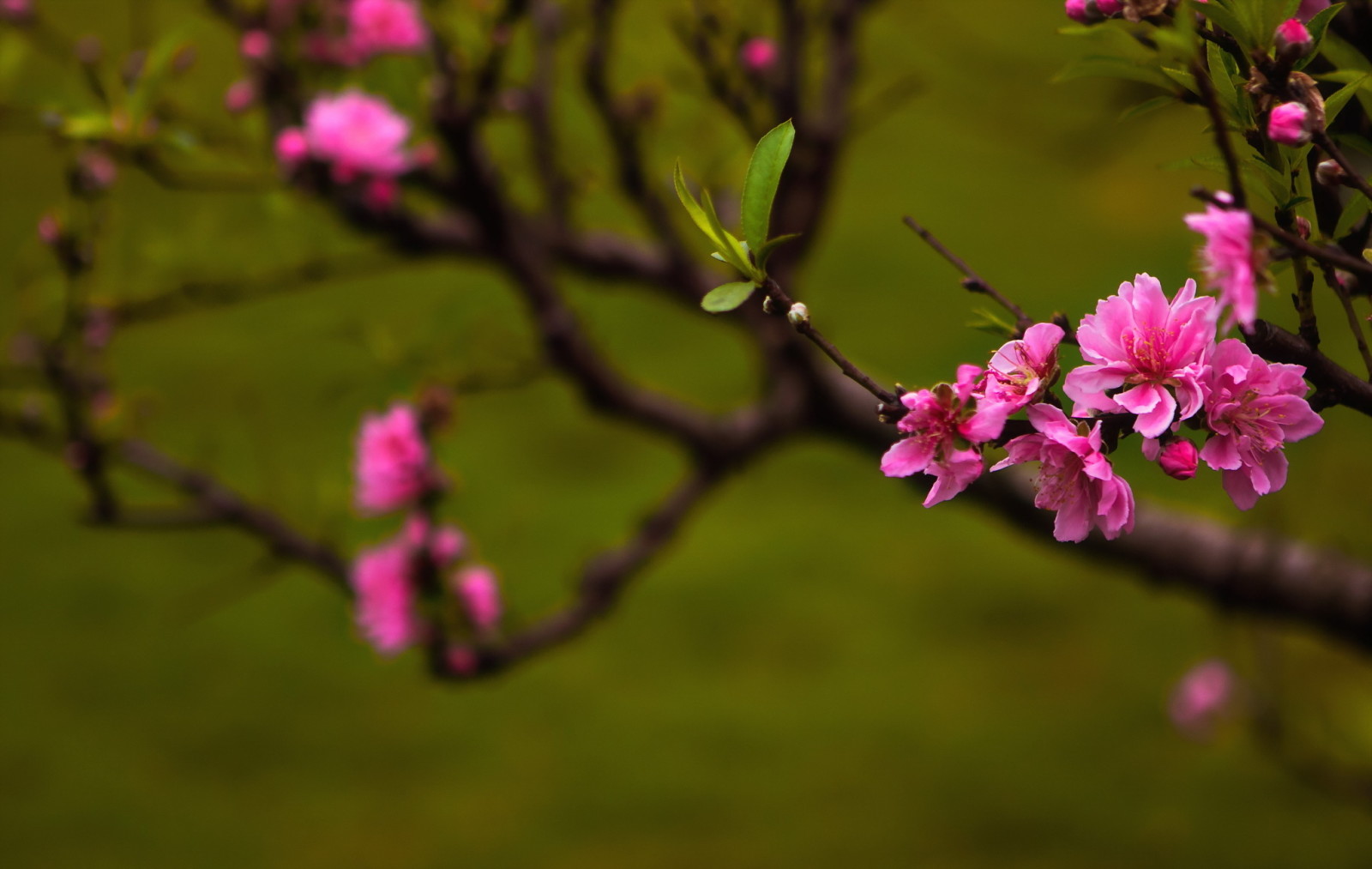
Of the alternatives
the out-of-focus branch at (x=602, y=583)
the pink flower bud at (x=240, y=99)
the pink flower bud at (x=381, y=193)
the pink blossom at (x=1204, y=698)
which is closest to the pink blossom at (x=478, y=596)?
the out-of-focus branch at (x=602, y=583)

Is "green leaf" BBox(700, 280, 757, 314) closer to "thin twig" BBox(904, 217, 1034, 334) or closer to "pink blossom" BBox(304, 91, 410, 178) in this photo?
"thin twig" BBox(904, 217, 1034, 334)

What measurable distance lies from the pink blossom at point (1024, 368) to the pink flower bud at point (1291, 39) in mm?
152

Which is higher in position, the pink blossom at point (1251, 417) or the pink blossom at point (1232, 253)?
the pink blossom at point (1232, 253)

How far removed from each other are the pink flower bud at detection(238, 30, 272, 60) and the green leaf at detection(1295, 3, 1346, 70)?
1.19 meters

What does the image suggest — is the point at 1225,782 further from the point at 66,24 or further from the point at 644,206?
the point at 66,24

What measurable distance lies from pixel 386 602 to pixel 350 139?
54 centimetres

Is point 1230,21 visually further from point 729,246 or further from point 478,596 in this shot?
point 478,596

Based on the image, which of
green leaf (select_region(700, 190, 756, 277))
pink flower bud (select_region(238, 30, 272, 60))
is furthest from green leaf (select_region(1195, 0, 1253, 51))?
pink flower bud (select_region(238, 30, 272, 60))

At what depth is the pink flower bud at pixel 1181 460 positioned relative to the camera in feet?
1.68

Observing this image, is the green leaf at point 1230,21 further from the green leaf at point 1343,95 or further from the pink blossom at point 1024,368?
the pink blossom at point 1024,368

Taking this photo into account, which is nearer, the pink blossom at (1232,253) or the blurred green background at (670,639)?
the pink blossom at (1232,253)

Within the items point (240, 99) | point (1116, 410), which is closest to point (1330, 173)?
point (1116, 410)

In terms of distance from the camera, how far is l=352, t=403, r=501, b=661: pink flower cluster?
1270mm

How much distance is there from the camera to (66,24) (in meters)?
4.63
